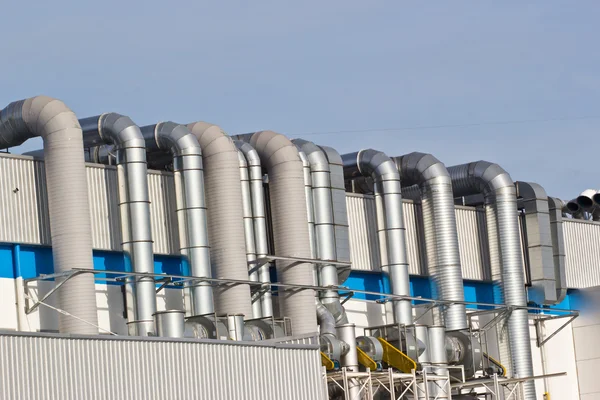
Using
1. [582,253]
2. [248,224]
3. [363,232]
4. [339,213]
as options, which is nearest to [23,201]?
[248,224]

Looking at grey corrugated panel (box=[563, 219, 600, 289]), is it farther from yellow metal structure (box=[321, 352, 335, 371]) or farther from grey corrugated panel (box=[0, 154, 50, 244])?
grey corrugated panel (box=[0, 154, 50, 244])

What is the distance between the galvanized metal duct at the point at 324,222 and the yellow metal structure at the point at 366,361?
1.82 m

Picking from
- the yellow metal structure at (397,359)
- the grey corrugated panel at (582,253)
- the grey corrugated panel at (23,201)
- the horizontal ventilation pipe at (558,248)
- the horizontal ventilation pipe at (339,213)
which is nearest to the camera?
the grey corrugated panel at (23,201)

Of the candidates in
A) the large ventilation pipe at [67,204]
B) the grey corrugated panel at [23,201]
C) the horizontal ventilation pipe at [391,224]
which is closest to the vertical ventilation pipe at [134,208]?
the large ventilation pipe at [67,204]

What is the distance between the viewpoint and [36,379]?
25.9m

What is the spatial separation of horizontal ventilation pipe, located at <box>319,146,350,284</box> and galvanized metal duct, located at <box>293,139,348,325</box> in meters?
0.16

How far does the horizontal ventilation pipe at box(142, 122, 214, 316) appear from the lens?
36938mm

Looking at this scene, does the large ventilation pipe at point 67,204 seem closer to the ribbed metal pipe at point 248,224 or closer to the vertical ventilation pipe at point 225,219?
the vertical ventilation pipe at point 225,219

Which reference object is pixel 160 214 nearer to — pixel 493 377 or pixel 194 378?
pixel 194 378

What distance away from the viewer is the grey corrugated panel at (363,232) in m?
43.3

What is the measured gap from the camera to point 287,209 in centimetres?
3975

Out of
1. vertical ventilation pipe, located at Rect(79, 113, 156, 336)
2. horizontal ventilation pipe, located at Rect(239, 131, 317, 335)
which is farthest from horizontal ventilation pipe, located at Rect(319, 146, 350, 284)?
vertical ventilation pipe, located at Rect(79, 113, 156, 336)

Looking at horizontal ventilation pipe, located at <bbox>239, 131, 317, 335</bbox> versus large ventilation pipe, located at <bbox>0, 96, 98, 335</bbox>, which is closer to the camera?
large ventilation pipe, located at <bbox>0, 96, 98, 335</bbox>

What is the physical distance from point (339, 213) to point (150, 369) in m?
14.5
